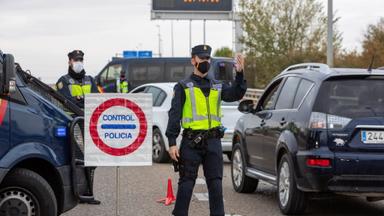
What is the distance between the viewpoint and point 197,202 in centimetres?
982

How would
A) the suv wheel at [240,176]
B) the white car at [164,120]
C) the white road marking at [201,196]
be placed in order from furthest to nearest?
the white car at [164,120]
the suv wheel at [240,176]
the white road marking at [201,196]

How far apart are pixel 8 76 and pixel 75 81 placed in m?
4.36

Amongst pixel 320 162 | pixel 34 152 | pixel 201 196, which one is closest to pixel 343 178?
pixel 320 162

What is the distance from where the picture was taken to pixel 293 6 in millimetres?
49531

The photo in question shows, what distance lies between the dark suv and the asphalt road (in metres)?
0.57

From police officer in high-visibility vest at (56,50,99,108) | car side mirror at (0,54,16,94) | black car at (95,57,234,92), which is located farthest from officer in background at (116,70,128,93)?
car side mirror at (0,54,16,94)

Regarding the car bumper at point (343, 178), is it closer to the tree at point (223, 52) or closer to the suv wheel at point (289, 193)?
the suv wheel at point (289, 193)

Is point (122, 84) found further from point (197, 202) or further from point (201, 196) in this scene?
point (197, 202)

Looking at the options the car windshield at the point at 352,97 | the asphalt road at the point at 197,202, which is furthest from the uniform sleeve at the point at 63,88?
the car windshield at the point at 352,97

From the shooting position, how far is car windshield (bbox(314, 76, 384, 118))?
27.0 feet

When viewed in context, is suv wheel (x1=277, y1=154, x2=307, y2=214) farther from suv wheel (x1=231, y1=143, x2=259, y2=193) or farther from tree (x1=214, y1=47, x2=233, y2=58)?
tree (x1=214, y1=47, x2=233, y2=58)

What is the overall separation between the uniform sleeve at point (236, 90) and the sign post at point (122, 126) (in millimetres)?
807

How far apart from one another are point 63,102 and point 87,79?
10.8 feet

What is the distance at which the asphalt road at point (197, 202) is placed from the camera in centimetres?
906
